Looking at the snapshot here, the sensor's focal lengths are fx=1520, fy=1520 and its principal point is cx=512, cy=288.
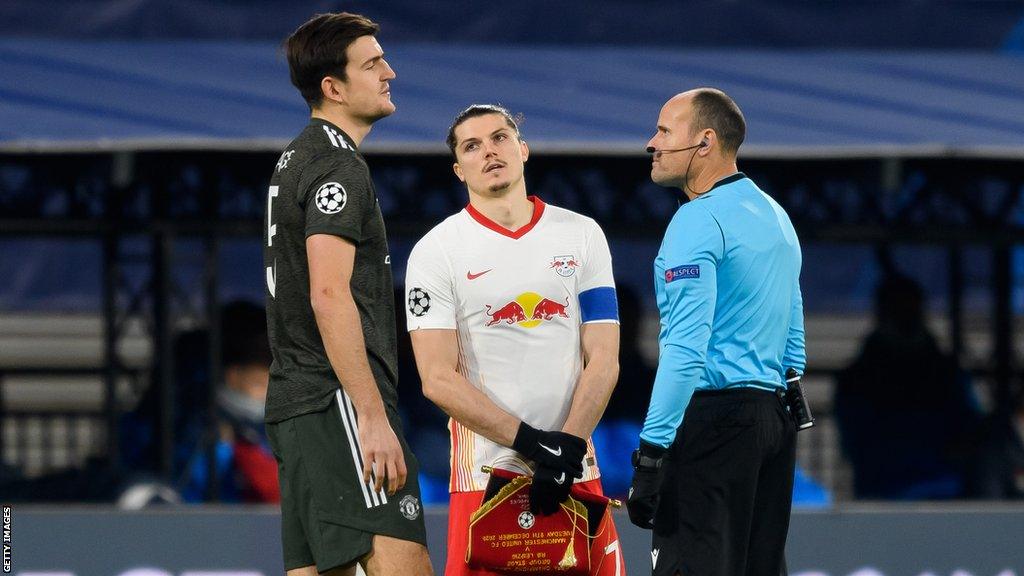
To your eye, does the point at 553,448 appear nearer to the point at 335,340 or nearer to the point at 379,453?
the point at 379,453

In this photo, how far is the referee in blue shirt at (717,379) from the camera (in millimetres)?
3851

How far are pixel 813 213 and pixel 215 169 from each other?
421 centimetres

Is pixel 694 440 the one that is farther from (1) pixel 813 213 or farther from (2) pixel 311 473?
(1) pixel 813 213

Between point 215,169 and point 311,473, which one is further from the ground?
point 215,169

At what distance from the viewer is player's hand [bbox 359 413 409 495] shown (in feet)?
11.8

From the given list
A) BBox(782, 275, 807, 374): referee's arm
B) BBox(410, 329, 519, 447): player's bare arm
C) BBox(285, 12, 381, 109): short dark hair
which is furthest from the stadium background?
BBox(285, 12, 381, 109): short dark hair

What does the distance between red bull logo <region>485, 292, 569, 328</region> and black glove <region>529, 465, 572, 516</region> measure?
1.21 ft

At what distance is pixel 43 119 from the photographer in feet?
24.0

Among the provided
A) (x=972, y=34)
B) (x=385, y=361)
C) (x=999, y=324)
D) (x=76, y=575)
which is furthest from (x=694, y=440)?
(x=999, y=324)

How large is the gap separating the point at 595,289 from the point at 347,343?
708 millimetres

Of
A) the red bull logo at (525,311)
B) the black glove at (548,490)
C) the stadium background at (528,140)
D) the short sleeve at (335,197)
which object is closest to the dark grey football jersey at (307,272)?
the short sleeve at (335,197)

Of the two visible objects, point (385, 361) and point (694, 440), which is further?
point (694, 440)

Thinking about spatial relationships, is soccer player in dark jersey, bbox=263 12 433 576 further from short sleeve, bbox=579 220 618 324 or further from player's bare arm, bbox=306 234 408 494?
short sleeve, bbox=579 220 618 324

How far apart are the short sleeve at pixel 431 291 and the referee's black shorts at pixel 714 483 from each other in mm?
696
